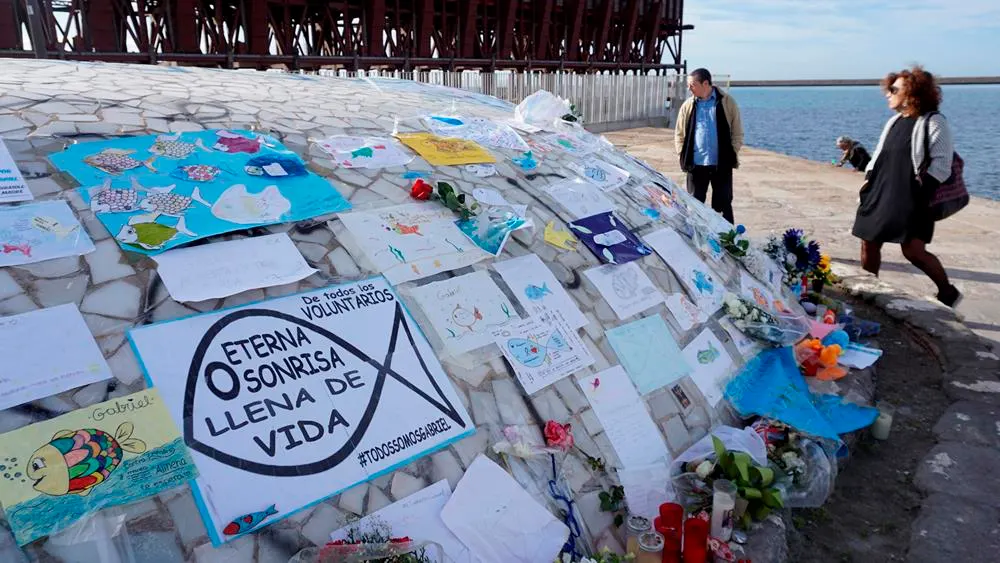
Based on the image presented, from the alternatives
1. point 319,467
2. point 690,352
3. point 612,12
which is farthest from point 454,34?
point 319,467

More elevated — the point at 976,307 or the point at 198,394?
the point at 198,394

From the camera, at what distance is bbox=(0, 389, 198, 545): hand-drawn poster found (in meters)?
2.06

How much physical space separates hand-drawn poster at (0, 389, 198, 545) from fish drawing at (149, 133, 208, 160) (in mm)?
1458

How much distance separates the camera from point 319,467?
249 centimetres

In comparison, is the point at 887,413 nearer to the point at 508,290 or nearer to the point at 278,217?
the point at 508,290

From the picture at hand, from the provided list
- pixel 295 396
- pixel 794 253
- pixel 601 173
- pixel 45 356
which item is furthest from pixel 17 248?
pixel 794 253

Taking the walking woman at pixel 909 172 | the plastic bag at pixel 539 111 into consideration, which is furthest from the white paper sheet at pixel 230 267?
the walking woman at pixel 909 172

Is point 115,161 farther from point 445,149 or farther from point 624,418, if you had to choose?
point 624,418

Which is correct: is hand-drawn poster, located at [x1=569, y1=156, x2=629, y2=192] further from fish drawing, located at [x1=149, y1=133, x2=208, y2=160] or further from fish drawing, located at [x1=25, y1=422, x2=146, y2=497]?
fish drawing, located at [x1=25, y1=422, x2=146, y2=497]

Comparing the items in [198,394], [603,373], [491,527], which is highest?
[198,394]

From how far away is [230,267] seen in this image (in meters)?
2.85

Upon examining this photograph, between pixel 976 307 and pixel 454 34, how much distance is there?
53.9ft

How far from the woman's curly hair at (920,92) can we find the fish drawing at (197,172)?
5.05 meters

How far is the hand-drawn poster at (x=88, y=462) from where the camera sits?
2059 mm
